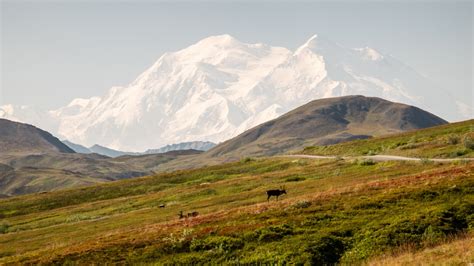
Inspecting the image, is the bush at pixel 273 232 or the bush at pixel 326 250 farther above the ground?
the bush at pixel 273 232

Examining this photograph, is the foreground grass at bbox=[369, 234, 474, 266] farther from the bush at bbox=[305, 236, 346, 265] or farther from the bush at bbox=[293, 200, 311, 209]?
the bush at bbox=[293, 200, 311, 209]

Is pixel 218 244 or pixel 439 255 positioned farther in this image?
pixel 218 244

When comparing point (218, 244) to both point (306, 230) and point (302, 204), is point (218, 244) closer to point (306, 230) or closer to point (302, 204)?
point (306, 230)

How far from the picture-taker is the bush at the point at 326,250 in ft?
95.1

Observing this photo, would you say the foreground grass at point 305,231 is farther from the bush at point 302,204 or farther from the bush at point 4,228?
the bush at point 4,228

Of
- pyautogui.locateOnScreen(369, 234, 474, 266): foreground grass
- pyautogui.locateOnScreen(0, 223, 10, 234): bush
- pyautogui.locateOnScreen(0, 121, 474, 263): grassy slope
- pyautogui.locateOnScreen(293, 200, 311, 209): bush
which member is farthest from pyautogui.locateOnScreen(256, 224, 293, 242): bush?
pyautogui.locateOnScreen(0, 223, 10, 234): bush

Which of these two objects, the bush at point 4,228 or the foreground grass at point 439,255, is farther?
the bush at point 4,228

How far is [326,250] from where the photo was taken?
30031mm

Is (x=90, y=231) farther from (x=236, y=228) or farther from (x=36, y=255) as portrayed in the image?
(x=236, y=228)

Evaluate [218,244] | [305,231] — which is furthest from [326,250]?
[218,244]

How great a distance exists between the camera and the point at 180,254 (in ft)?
106

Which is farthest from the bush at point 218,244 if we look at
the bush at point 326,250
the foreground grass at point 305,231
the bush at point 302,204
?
the bush at point 302,204

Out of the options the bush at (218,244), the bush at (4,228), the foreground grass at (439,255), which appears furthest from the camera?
the bush at (4,228)

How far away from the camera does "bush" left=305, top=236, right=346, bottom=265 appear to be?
29000mm
